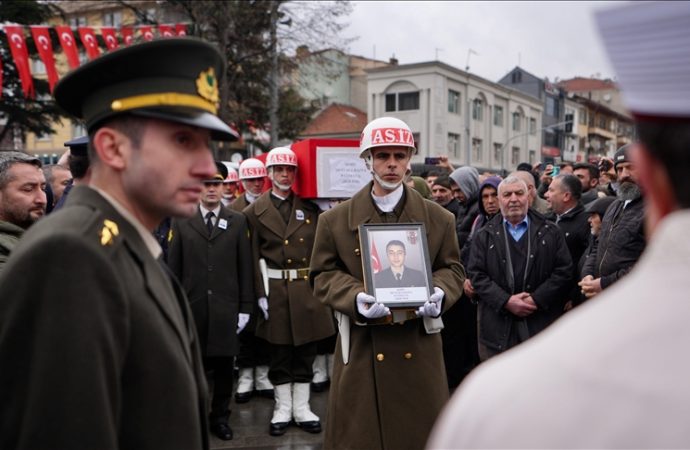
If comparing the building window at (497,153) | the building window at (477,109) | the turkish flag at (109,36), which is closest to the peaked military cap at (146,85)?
the turkish flag at (109,36)

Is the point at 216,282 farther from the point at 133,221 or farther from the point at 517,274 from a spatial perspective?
the point at 133,221

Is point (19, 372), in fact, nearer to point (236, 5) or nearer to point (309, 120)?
point (236, 5)

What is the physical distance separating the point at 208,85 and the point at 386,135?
2.37 metres

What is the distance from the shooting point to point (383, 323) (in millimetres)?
4113

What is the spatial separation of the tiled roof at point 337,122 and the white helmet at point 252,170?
39.5 meters

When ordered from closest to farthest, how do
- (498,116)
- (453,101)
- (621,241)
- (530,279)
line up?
(621,241) < (530,279) < (453,101) < (498,116)

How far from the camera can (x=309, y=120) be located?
89.9ft

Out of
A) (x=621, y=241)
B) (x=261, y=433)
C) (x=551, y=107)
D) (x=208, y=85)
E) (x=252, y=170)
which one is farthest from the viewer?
(x=551, y=107)

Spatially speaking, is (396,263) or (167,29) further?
(167,29)

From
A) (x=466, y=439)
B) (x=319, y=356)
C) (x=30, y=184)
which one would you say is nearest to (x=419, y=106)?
(x=319, y=356)

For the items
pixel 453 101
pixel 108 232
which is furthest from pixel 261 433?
pixel 453 101

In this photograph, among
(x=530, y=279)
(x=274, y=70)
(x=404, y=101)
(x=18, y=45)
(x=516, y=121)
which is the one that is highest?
(x=404, y=101)

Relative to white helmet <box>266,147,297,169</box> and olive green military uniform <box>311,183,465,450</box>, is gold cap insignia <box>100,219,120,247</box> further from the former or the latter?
white helmet <box>266,147,297,169</box>

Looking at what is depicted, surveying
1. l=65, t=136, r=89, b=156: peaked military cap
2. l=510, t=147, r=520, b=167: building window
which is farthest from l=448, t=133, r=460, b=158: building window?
l=65, t=136, r=89, b=156: peaked military cap
